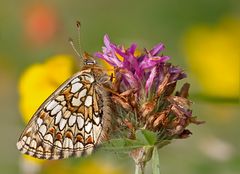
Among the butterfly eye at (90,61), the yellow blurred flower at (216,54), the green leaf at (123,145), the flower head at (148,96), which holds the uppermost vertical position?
the butterfly eye at (90,61)

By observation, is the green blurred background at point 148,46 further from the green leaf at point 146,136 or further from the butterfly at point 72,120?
the green leaf at point 146,136

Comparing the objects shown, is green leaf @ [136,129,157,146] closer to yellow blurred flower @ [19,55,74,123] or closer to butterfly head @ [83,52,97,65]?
butterfly head @ [83,52,97,65]

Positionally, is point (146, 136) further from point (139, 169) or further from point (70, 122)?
point (70, 122)

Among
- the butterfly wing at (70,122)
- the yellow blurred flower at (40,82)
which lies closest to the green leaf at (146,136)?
the butterfly wing at (70,122)

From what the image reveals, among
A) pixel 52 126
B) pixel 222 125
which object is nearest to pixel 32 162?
pixel 52 126

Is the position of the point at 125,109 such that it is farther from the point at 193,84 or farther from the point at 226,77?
the point at 226,77

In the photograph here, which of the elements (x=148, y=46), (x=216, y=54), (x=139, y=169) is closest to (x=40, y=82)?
(x=139, y=169)
